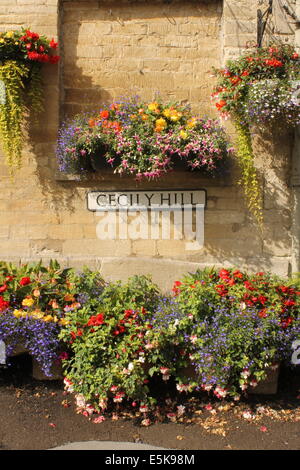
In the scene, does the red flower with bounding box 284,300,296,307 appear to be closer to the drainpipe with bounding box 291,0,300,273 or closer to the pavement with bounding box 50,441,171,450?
the drainpipe with bounding box 291,0,300,273

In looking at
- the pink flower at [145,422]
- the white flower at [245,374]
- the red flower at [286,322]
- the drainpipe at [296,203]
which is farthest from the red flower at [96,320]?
the drainpipe at [296,203]

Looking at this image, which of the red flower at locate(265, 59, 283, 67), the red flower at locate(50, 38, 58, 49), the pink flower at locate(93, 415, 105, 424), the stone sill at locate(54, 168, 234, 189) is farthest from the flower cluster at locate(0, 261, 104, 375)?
the red flower at locate(265, 59, 283, 67)

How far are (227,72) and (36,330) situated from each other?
9.43 ft

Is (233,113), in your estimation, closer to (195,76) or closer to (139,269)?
(195,76)

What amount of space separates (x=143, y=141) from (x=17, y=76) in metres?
1.34

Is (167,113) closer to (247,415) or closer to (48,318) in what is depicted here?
(48,318)

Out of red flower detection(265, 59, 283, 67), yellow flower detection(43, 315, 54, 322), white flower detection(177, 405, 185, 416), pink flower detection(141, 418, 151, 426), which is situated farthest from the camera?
red flower detection(265, 59, 283, 67)

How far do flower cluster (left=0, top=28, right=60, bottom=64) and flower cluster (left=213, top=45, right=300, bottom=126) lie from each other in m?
1.68

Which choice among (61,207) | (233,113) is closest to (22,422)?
(61,207)

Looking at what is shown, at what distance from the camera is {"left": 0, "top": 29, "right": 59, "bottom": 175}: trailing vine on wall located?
4324 millimetres

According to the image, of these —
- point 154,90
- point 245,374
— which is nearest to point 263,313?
point 245,374

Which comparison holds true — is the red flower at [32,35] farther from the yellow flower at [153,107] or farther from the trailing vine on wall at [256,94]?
the trailing vine on wall at [256,94]

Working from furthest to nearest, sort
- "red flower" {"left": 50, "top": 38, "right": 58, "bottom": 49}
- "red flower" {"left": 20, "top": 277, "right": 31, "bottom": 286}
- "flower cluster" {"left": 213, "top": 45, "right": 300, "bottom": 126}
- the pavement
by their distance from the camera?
1. "red flower" {"left": 50, "top": 38, "right": 58, "bottom": 49}
2. "flower cluster" {"left": 213, "top": 45, "right": 300, "bottom": 126}
3. "red flower" {"left": 20, "top": 277, "right": 31, "bottom": 286}
4. the pavement

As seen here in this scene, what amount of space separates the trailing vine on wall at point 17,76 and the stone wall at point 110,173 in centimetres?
20
